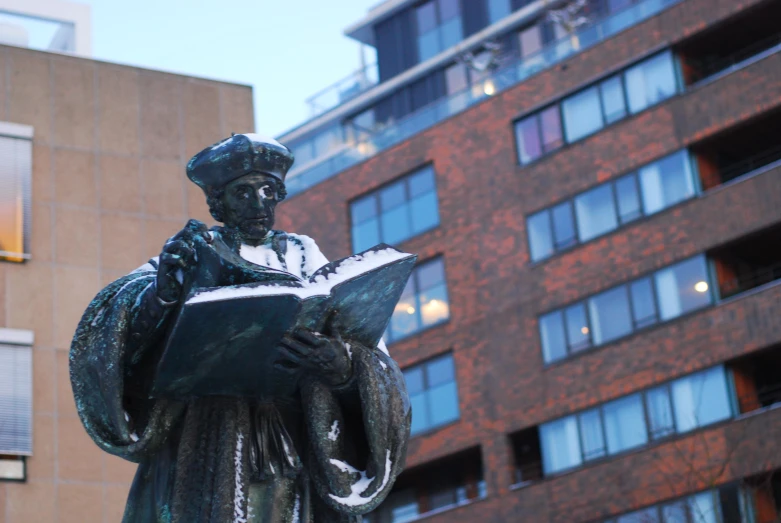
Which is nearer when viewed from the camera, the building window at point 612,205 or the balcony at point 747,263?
the balcony at point 747,263

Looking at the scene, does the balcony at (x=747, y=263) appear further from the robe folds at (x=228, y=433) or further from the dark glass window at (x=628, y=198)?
the robe folds at (x=228, y=433)

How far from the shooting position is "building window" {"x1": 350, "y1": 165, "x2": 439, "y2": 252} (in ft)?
173

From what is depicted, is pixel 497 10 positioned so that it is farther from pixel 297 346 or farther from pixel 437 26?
pixel 297 346

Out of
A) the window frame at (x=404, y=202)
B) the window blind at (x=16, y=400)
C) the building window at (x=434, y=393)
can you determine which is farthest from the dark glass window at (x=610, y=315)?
the window blind at (x=16, y=400)

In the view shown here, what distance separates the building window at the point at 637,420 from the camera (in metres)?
43.3

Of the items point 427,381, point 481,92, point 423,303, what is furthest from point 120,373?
point 481,92

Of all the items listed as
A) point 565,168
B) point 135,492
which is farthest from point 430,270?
point 135,492

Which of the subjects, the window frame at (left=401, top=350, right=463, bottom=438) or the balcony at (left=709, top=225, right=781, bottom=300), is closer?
the balcony at (left=709, top=225, right=781, bottom=300)

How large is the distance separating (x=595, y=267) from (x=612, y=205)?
1.70 meters

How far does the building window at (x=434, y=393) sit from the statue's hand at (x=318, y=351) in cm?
4434

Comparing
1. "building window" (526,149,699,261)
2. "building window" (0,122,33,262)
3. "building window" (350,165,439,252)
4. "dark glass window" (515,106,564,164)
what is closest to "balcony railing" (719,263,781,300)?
"building window" (526,149,699,261)

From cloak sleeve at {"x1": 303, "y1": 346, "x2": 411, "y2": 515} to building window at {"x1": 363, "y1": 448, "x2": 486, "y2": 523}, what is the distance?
43705mm

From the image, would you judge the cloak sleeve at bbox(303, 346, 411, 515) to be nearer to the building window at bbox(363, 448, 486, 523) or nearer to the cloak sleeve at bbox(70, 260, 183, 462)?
the cloak sleeve at bbox(70, 260, 183, 462)

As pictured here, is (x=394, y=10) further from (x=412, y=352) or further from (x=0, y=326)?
(x=0, y=326)
